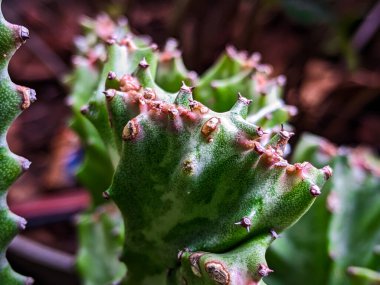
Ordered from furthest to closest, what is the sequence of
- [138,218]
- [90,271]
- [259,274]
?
[90,271]
[138,218]
[259,274]

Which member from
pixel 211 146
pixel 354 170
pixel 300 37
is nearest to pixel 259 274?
pixel 211 146

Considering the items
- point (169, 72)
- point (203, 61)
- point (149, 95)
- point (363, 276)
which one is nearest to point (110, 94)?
point (149, 95)

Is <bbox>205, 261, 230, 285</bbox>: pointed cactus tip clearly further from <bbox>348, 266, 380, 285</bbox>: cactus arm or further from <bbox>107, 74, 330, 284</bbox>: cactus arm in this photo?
<bbox>348, 266, 380, 285</bbox>: cactus arm

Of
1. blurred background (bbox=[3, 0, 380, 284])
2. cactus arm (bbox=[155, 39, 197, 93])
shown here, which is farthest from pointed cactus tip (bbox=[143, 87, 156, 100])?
blurred background (bbox=[3, 0, 380, 284])

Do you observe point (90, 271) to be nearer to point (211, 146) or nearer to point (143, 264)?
point (143, 264)

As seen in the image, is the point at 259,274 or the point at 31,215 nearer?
the point at 259,274

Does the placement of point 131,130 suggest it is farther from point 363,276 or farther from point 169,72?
point 363,276

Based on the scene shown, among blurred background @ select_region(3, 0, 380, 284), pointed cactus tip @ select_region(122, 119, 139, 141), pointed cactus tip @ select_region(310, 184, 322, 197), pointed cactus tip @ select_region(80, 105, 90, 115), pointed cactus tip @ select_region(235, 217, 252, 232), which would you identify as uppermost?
pointed cactus tip @ select_region(310, 184, 322, 197)
